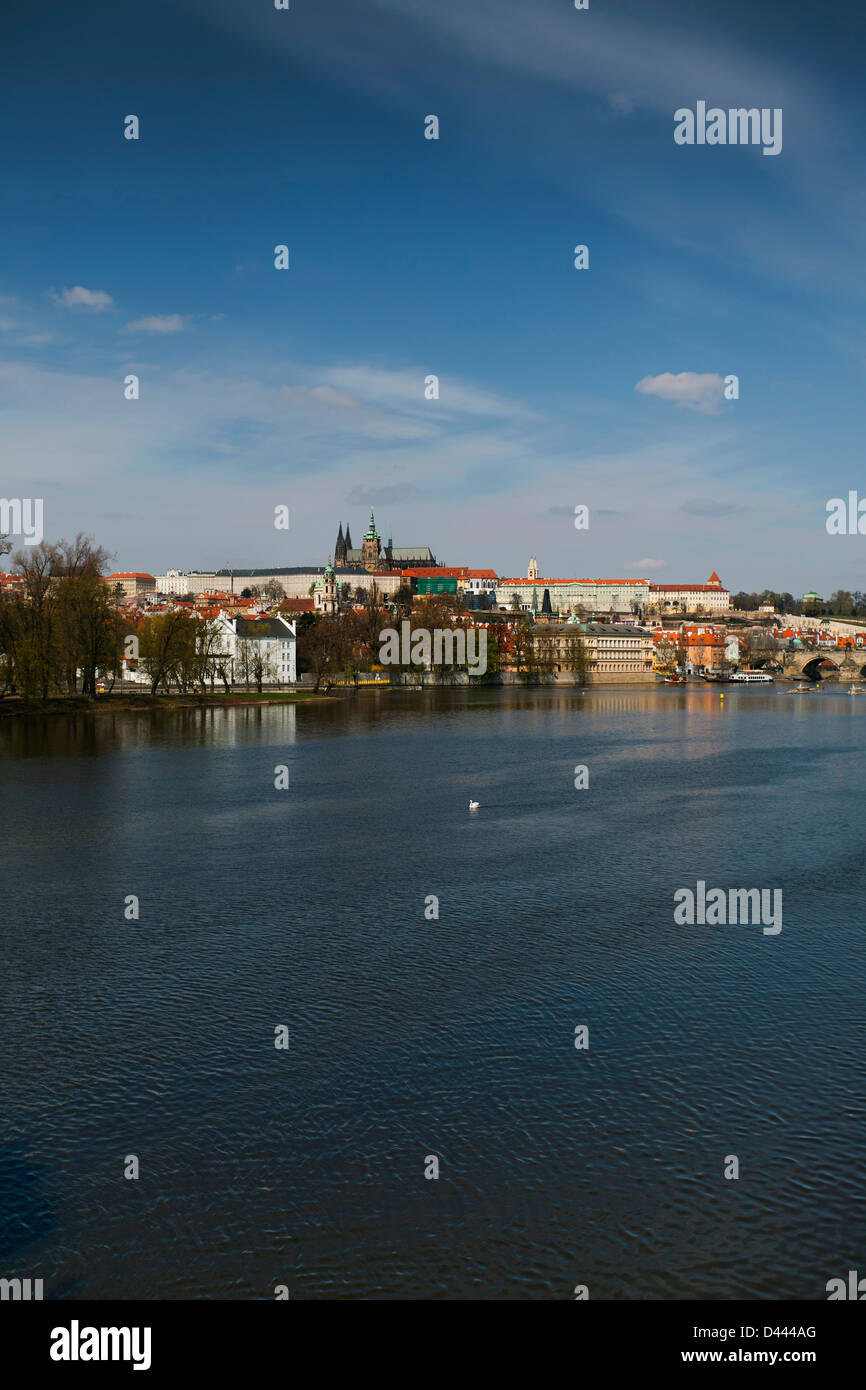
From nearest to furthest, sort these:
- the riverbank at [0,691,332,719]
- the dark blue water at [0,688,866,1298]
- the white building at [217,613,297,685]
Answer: the dark blue water at [0,688,866,1298]
the riverbank at [0,691,332,719]
the white building at [217,613,297,685]

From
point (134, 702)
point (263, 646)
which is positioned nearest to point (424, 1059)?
point (134, 702)

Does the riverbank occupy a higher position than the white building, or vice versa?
the white building

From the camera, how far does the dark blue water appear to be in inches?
403

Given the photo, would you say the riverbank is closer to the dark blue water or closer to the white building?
the white building

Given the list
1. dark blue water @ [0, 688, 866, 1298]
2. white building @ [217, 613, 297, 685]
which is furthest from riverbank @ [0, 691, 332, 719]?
dark blue water @ [0, 688, 866, 1298]

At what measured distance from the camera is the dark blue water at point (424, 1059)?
403 inches

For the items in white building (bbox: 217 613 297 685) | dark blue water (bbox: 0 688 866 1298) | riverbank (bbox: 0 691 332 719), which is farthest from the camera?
white building (bbox: 217 613 297 685)

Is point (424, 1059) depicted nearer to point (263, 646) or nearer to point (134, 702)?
point (134, 702)

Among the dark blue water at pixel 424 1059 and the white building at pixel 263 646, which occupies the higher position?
the white building at pixel 263 646

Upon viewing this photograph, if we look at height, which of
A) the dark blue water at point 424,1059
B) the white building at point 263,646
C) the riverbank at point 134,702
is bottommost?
the dark blue water at point 424,1059

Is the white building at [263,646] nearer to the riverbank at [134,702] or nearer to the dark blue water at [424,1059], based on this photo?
the riverbank at [134,702]

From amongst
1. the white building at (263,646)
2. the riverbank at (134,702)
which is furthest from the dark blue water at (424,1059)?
the white building at (263,646)

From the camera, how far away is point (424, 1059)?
1436cm
